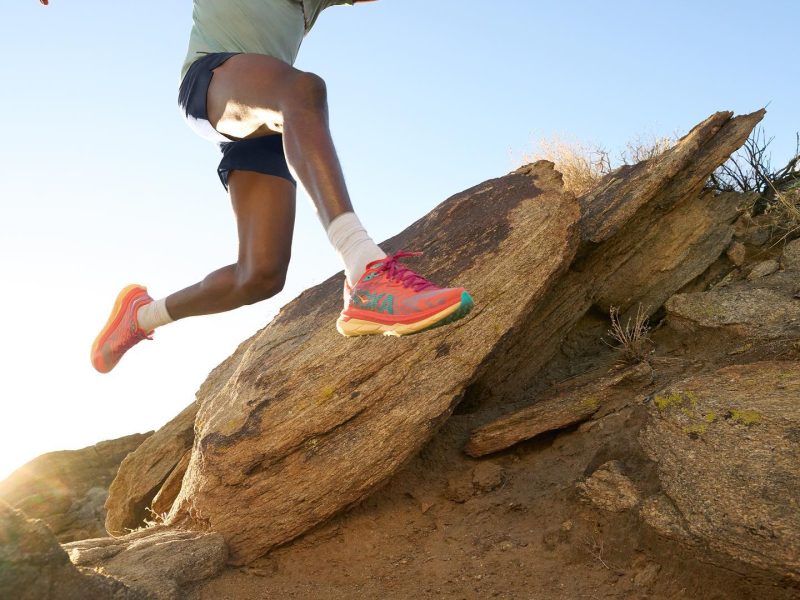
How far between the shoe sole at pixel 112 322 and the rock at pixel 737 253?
4.96 m

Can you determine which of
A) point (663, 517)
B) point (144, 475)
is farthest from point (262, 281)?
point (144, 475)

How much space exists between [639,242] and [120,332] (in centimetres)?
422

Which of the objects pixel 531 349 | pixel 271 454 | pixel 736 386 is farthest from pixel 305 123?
pixel 531 349

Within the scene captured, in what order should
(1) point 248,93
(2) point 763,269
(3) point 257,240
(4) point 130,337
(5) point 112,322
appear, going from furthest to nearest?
1. (2) point 763,269
2. (5) point 112,322
3. (4) point 130,337
4. (3) point 257,240
5. (1) point 248,93

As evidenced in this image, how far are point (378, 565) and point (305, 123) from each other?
278cm

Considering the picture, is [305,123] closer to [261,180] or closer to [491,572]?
[261,180]

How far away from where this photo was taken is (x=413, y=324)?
8.10 feet

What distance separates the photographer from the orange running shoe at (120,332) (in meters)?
4.54

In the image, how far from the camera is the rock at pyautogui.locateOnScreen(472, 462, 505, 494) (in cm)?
476

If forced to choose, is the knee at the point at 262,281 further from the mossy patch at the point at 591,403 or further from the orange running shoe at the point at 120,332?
the mossy patch at the point at 591,403

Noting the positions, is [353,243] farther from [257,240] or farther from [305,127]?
[257,240]

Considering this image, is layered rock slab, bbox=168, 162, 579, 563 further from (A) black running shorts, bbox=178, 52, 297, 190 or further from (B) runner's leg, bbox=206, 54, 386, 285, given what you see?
(B) runner's leg, bbox=206, 54, 386, 285

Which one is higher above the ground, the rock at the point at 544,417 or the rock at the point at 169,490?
the rock at the point at 169,490

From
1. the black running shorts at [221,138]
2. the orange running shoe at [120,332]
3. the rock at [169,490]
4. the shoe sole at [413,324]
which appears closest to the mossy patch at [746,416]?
the shoe sole at [413,324]
